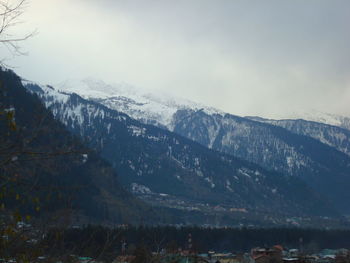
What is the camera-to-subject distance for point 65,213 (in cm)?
1076

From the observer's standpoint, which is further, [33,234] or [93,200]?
[93,200]

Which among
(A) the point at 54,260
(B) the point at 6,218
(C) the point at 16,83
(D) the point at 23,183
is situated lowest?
(A) the point at 54,260

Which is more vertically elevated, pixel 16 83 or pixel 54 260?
pixel 16 83

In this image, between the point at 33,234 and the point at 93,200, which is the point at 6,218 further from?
the point at 93,200

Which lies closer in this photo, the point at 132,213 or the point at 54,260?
the point at 54,260

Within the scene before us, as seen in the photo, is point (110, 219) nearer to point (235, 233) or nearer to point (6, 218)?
point (235, 233)

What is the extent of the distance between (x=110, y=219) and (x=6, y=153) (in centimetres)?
15389

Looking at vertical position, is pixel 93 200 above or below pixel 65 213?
below

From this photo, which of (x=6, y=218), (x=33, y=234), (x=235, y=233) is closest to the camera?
(x=6, y=218)

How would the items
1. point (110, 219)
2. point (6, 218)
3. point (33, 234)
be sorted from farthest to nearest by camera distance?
point (110, 219) → point (33, 234) → point (6, 218)

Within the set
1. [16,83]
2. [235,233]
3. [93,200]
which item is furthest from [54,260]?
[16,83]

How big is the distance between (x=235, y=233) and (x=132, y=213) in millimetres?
53039

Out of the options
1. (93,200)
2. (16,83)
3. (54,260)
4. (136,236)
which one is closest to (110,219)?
(93,200)

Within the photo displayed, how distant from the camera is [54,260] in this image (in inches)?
496
